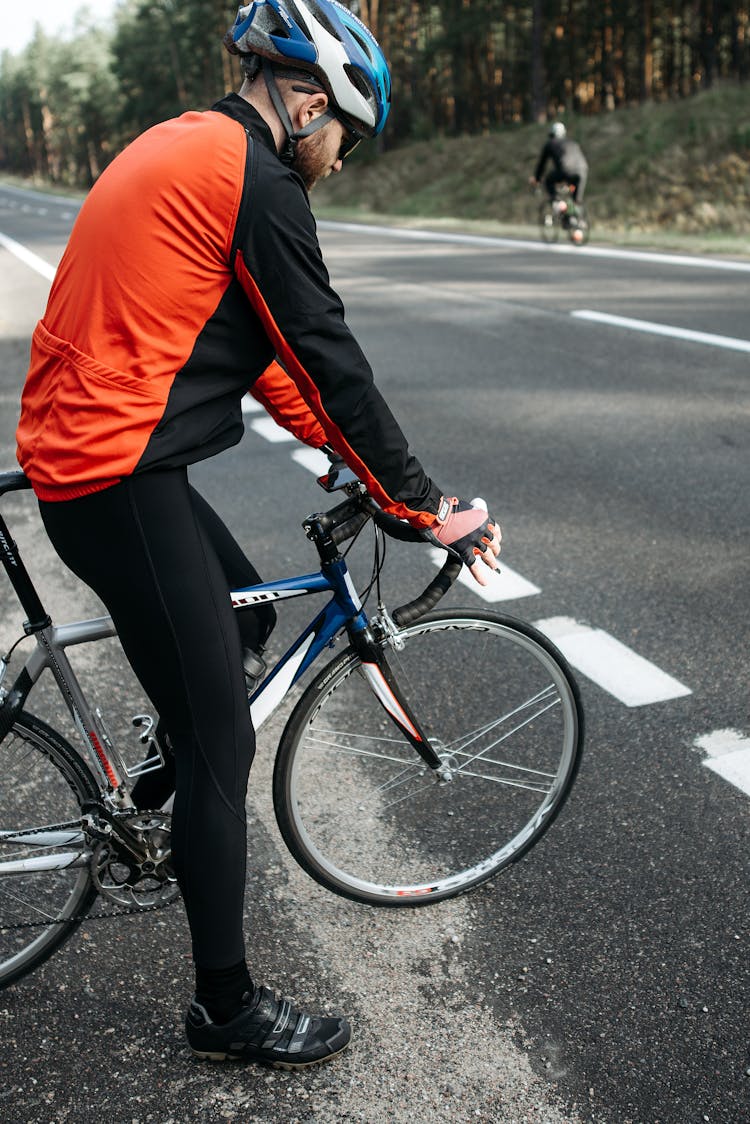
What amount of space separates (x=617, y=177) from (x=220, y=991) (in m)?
38.2

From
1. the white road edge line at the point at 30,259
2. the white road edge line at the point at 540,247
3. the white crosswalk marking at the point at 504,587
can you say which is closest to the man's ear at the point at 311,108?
the white crosswalk marking at the point at 504,587

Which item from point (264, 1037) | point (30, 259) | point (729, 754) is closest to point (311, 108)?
point (264, 1037)

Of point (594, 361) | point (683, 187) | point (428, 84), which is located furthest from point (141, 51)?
point (594, 361)

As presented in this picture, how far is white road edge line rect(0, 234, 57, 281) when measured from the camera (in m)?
18.3

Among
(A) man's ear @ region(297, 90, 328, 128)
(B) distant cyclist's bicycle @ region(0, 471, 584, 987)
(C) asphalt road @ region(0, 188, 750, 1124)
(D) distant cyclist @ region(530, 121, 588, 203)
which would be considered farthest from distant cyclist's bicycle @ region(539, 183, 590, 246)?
(A) man's ear @ region(297, 90, 328, 128)

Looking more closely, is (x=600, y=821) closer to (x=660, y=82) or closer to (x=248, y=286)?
(x=248, y=286)

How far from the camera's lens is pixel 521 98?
206ft

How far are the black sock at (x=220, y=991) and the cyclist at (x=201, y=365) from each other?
6.2 inches

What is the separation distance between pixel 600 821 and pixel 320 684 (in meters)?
1.13

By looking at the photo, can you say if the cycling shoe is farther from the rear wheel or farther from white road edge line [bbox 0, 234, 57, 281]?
the rear wheel

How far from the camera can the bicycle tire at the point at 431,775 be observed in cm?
279

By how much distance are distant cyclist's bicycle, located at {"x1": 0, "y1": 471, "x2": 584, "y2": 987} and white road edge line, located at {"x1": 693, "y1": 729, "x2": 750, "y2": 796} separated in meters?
0.60

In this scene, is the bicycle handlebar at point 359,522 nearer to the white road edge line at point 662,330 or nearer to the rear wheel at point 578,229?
the white road edge line at point 662,330

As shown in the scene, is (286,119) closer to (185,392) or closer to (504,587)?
(185,392)
